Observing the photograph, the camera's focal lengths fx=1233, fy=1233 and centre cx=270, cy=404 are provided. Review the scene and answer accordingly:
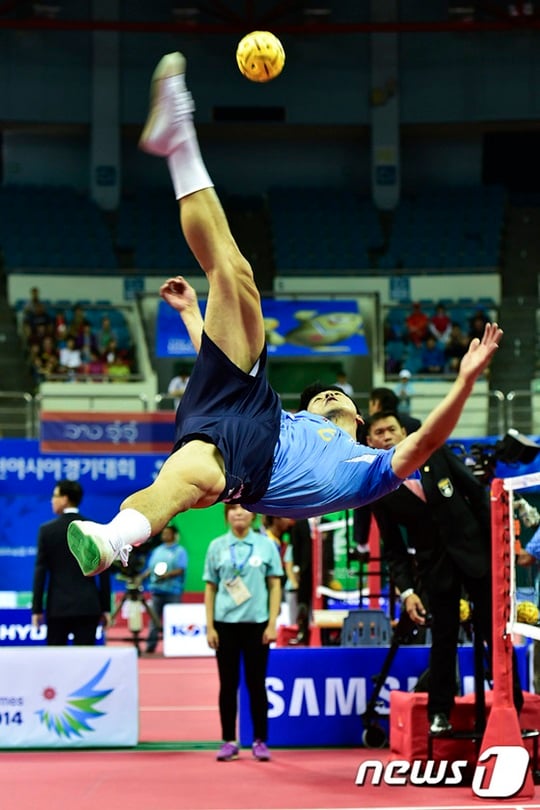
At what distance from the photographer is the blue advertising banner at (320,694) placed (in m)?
9.55

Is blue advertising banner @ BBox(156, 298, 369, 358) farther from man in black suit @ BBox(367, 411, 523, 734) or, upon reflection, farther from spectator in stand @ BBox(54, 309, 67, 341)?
man in black suit @ BBox(367, 411, 523, 734)

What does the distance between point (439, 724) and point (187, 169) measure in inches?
173

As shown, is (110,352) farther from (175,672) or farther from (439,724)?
(439,724)

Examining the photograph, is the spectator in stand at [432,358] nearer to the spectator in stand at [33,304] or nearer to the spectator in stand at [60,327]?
the spectator in stand at [60,327]

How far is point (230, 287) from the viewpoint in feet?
16.2

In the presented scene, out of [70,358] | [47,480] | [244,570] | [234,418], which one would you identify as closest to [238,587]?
[244,570]

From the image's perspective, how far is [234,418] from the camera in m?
4.87

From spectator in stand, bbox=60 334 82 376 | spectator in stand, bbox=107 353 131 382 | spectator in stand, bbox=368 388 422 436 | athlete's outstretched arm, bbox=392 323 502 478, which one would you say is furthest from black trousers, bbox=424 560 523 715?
spectator in stand, bbox=60 334 82 376

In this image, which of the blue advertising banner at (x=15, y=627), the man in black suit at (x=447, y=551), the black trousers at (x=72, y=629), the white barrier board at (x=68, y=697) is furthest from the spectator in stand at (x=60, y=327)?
the man in black suit at (x=447, y=551)

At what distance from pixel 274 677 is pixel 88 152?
2305 centimetres

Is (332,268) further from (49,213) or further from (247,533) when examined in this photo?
(247,533)

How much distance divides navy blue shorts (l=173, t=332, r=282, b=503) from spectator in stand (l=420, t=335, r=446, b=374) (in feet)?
60.8

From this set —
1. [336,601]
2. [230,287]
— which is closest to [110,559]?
[230,287]

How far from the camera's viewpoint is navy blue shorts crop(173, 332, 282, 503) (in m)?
4.76
